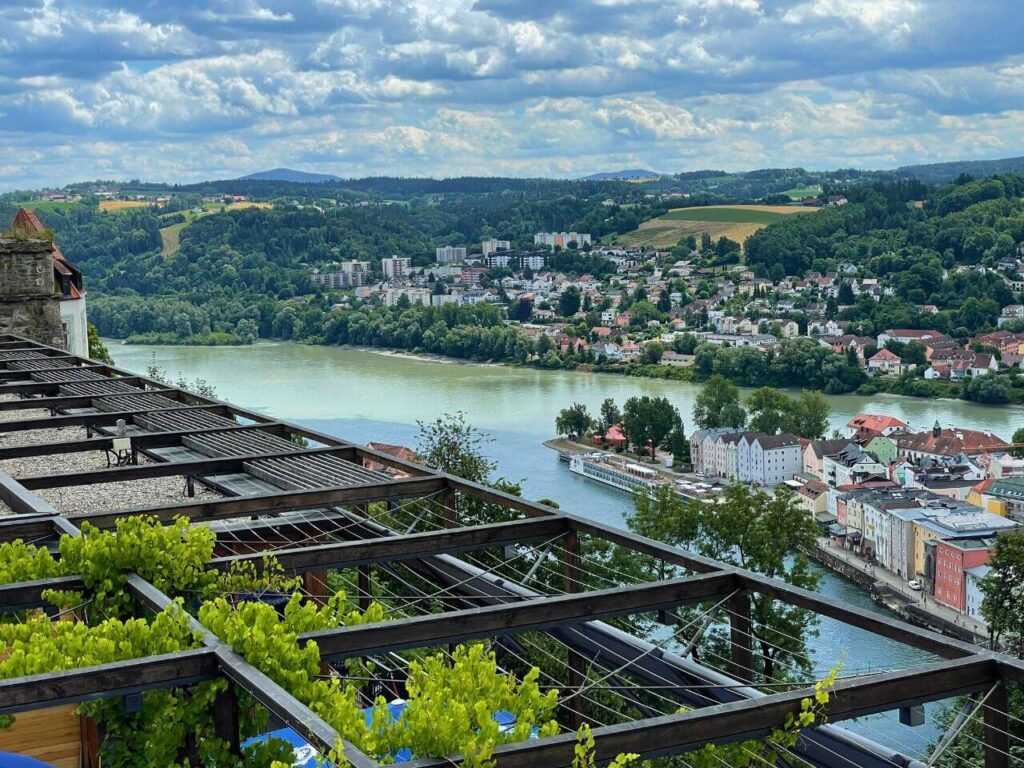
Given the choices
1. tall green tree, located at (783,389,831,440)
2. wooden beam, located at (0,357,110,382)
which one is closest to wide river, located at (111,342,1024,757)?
tall green tree, located at (783,389,831,440)

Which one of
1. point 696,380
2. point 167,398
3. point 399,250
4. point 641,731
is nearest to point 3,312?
point 167,398

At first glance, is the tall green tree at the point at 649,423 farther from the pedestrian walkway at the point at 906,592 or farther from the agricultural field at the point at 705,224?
the agricultural field at the point at 705,224

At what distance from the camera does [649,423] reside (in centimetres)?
2842

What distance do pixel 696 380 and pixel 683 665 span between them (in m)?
35.5

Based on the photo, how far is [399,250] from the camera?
7300 centimetres

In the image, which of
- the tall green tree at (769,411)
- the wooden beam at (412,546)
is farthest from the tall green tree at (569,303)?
the wooden beam at (412,546)

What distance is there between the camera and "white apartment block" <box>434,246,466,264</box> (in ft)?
243

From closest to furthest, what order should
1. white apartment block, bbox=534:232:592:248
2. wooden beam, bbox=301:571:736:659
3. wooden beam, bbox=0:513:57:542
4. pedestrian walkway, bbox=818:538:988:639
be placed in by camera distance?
wooden beam, bbox=301:571:736:659
wooden beam, bbox=0:513:57:542
pedestrian walkway, bbox=818:538:988:639
white apartment block, bbox=534:232:592:248

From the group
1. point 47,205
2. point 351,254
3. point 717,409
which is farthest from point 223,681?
point 351,254

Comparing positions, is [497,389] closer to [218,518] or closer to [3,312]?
[3,312]

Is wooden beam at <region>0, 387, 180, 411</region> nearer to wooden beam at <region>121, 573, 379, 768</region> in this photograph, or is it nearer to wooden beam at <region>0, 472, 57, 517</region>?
wooden beam at <region>0, 472, 57, 517</region>

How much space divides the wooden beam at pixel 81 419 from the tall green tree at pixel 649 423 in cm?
2321

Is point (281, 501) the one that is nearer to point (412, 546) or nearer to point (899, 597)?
point (412, 546)

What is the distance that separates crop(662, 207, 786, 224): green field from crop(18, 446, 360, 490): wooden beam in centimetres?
6386
